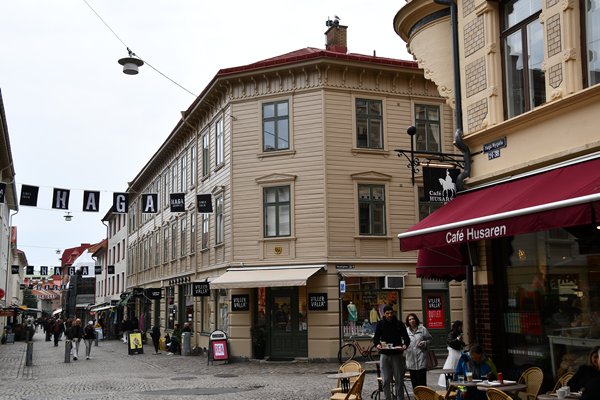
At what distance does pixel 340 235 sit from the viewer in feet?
80.1

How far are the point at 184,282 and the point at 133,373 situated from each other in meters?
11.1

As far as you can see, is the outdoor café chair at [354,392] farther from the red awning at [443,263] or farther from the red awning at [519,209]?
the red awning at [519,209]

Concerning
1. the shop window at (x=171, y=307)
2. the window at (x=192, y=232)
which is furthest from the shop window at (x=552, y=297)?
the shop window at (x=171, y=307)

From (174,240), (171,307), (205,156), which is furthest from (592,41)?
(171,307)

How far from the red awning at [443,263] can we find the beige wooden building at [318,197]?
36.0 ft

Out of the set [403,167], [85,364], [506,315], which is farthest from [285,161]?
[506,315]

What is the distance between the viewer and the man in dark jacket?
12922 mm

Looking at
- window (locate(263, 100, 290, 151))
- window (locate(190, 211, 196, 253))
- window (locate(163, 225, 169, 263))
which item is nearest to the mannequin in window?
window (locate(263, 100, 290, 151))

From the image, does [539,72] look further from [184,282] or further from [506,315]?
[184,282]

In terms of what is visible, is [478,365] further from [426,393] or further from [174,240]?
[174,240]

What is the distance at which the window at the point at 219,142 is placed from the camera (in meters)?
27.6

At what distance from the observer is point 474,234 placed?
31.1ft

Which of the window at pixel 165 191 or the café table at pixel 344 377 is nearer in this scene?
the café table at pixel 344 377

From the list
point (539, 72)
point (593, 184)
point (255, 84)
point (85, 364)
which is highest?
point (255, 84)
